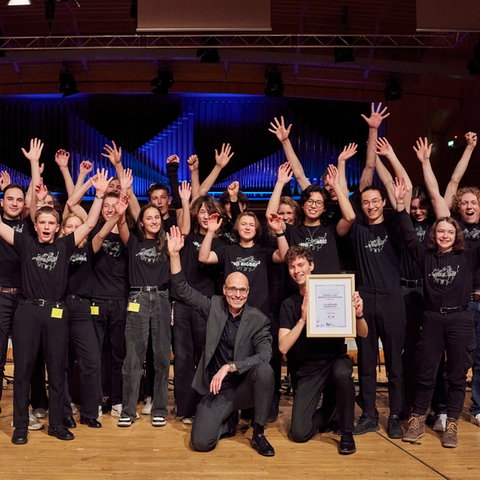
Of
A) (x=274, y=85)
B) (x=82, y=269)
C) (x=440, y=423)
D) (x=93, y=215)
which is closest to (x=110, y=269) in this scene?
(x=82, y=269)

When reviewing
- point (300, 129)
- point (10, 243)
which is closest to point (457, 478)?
point (10, 243)

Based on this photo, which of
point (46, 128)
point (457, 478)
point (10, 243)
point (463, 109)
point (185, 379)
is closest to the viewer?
point (457, 478)

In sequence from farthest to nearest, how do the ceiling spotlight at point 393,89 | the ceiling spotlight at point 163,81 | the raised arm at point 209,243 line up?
the ceiling spotlight at point 393,89 → the ceiling spotlight at point 163,81 → the raised arm at point 209,243

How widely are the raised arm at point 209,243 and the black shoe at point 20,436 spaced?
5.55 feet

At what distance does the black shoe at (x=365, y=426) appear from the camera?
439 cm

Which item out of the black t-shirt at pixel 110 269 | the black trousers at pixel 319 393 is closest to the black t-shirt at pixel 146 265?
the black t-shirt at pixel 110 269

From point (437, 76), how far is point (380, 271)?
22.7ft

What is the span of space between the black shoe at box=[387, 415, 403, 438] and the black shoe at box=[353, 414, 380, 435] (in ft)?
0.39

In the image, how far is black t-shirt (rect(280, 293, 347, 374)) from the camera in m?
4.34

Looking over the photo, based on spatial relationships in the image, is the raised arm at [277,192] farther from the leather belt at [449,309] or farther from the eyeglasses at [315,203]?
the leather belt at [449,309]

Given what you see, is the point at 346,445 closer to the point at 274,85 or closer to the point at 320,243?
the point at 320,243

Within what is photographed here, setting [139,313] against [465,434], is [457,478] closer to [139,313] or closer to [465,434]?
[465,434]

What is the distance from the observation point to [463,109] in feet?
35.9

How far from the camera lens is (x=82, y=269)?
467cm
